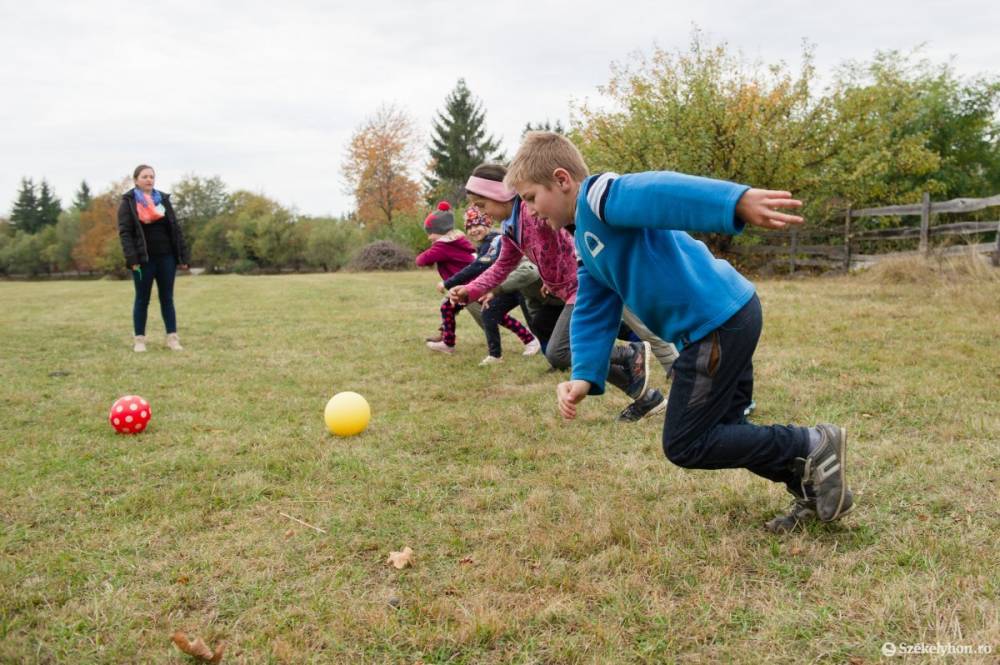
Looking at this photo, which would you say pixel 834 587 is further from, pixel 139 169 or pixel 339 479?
pixel 139 169

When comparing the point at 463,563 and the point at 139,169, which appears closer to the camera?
the point at 463,563

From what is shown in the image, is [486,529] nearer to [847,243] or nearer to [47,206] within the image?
[847,243]

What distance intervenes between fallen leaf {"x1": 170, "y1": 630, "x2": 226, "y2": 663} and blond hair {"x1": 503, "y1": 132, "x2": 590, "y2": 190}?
2133mm

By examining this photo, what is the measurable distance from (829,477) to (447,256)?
19.9ft

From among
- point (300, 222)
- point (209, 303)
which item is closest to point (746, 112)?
point (209, 303)

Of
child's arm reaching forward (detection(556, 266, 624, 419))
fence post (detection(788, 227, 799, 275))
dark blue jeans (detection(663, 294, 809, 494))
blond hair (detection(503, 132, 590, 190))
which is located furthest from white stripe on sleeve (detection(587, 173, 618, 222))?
fence post (detection(788, 227, 799, 275))

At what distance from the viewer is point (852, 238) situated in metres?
18.6

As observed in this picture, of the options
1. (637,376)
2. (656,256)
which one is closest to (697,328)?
(656,256)

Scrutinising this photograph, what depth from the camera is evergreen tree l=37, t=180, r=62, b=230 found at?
76188 millimetres

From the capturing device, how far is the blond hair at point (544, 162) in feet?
10.2

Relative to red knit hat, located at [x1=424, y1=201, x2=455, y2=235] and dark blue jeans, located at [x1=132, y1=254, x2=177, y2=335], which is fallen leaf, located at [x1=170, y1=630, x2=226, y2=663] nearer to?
red knit hat, located at [x1=424, y1=201, x2=455, y2=235]

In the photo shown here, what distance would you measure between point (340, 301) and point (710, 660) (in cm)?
1474

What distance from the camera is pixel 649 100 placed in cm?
1986

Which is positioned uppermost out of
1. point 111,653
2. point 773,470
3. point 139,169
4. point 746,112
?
point 746,112
